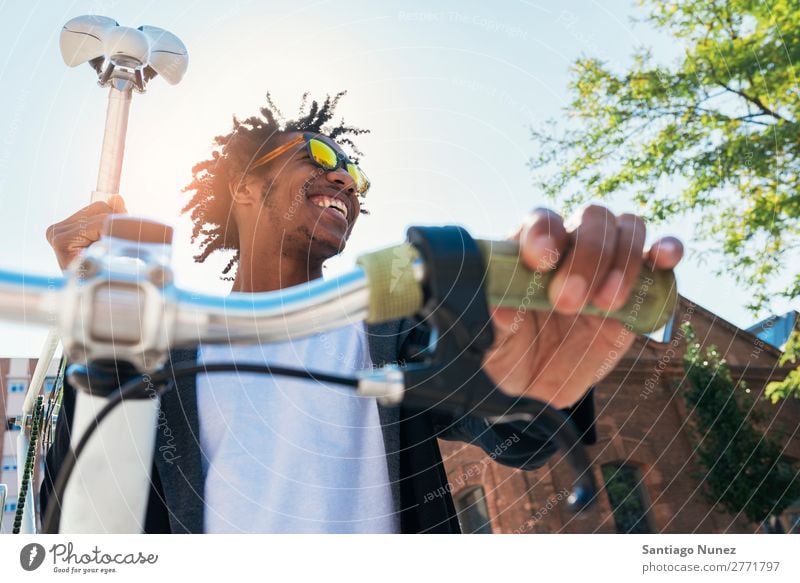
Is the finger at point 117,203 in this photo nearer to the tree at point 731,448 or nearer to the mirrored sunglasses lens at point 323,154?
the mirrored sunglasses lens at point 323,154

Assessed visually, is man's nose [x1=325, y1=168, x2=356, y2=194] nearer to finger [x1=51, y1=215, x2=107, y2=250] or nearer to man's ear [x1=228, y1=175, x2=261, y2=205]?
man's ear [x1=228, y1=175, x2=261, y2=205]

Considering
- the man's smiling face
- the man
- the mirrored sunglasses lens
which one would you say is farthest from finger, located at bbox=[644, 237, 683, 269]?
the mirrored sunglasses lens

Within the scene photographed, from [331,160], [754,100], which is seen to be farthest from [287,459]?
[754,100]

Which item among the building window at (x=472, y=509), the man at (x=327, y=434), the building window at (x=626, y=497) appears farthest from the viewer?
the building window at (x=626, y=497)

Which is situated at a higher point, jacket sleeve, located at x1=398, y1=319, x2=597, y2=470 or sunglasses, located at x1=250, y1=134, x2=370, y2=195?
sunglasses, located at x1=250, y1=134, x2=370, y2=195

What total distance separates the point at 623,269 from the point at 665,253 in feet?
0.12

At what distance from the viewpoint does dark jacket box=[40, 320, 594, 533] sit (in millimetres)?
950

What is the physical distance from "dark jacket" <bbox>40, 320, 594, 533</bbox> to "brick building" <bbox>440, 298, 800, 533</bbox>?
596 cm

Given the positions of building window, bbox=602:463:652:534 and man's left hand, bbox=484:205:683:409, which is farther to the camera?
building window, bbox=602:463:652:534

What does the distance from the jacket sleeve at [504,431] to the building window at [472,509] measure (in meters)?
6.81

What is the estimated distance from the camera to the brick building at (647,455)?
23.8ft

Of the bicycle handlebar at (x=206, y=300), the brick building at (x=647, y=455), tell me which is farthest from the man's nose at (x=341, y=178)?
the brick building at (x=647, y=455)
